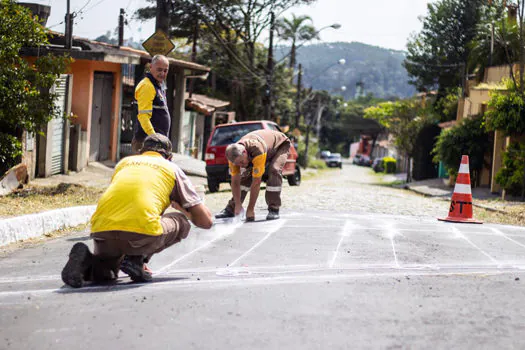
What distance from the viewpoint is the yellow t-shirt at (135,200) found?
560 cm

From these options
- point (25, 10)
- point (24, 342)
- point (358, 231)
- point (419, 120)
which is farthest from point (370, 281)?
point (419, 120)

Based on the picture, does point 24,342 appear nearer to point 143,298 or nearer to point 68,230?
point 143,298

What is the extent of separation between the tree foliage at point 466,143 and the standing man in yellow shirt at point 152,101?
20695 millimetres

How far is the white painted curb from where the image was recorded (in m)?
8.76

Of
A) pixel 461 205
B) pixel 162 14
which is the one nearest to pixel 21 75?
pixel 162 14

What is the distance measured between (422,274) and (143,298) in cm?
251

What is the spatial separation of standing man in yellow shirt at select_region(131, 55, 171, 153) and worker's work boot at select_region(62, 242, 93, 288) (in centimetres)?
325

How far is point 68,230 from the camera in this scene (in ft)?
33.0

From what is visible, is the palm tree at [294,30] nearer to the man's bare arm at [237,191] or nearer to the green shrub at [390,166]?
the green shrub at [390,166]

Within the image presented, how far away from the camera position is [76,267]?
5.66 metres

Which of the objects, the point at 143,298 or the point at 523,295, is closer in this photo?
the point at 143,298

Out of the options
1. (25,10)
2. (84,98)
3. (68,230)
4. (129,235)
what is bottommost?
(68,230)

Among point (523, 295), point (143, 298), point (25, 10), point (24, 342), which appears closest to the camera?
point (24, 342)

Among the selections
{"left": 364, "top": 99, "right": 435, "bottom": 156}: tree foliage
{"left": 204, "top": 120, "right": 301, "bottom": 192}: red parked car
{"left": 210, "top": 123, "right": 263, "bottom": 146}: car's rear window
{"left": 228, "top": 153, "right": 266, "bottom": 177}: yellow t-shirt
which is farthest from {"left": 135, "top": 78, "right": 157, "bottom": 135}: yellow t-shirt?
{"left": 364, "top": 99, "right": 435, "bottom": 156}: tree foliage
